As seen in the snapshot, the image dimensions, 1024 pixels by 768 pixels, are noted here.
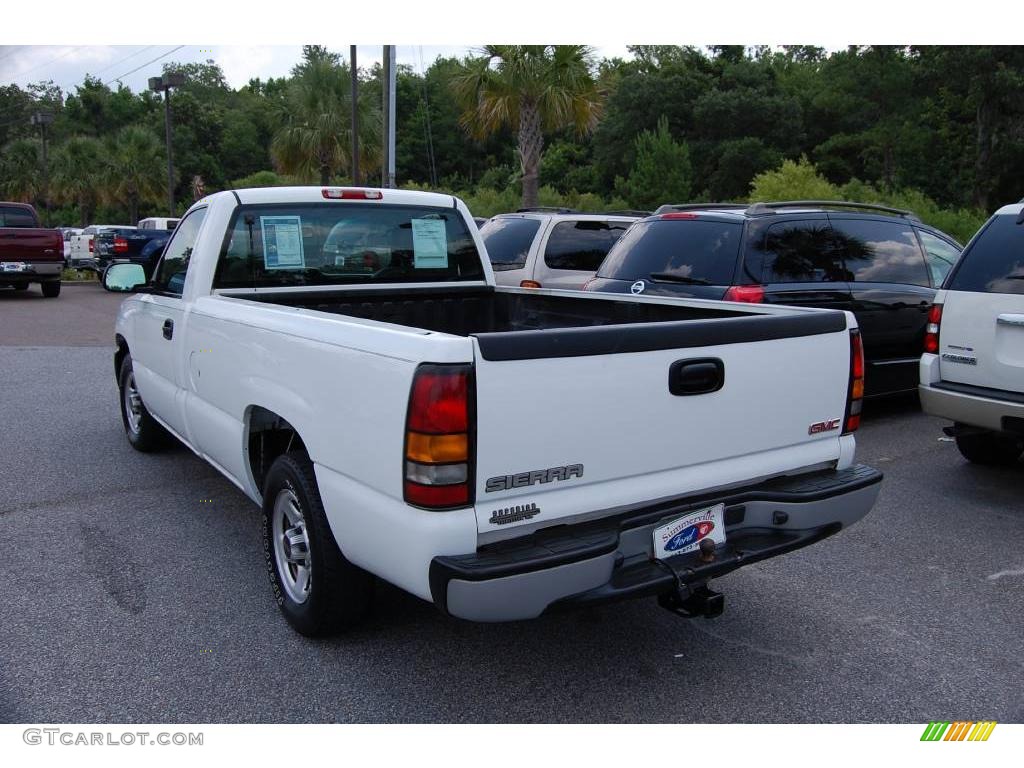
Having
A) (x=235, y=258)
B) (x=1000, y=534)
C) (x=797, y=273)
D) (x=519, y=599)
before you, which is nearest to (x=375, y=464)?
(x=519, y=599)

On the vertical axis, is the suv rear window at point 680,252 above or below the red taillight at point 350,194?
below

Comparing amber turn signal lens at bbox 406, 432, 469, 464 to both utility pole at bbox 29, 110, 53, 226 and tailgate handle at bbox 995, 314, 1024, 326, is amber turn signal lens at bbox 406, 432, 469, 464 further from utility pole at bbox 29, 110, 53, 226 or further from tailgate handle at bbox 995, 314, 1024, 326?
utility pole at bbox 29, 110, 53, 226

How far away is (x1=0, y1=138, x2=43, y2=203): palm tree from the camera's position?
5891 centimetres

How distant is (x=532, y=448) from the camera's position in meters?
2.84

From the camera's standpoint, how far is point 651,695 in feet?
10.7

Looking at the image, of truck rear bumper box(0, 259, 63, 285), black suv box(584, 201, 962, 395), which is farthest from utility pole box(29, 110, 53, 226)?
black suv box(584, 201, 962, 395)

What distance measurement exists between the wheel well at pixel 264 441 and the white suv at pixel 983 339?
13.5 feet

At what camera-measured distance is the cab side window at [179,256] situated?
5117 mm

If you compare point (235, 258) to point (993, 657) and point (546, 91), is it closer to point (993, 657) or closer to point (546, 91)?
point (993, 657)

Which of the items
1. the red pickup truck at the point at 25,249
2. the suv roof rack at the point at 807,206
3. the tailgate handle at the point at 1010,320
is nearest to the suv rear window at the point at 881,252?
the suv roof rack at the point at 807,206

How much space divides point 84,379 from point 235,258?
608 centimetres

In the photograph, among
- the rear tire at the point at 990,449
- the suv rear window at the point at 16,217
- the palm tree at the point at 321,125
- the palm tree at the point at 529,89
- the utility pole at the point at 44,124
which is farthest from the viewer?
the utility pole at the point at 44,124

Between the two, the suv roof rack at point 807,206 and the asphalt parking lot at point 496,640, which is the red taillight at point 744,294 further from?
the asphalt parking lot at point 496,640

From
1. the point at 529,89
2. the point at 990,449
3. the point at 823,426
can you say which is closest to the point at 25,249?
the point at 529,89
